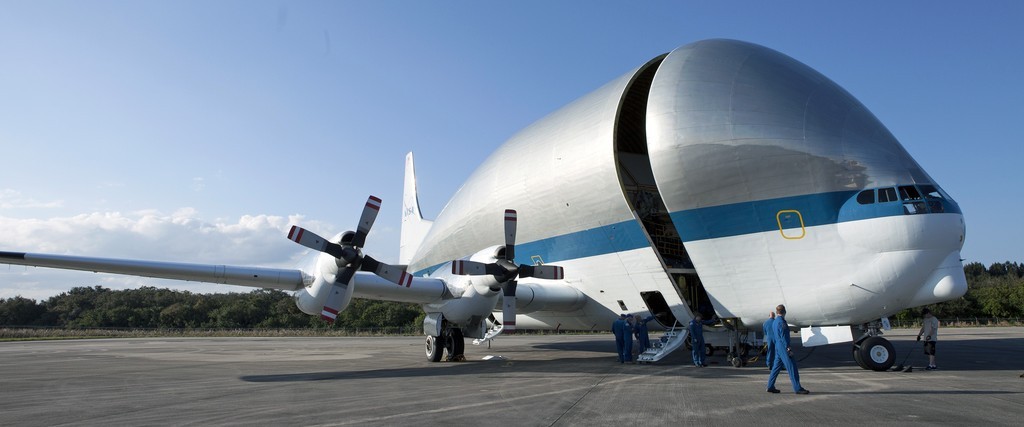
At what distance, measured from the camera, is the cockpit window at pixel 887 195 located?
1255cm

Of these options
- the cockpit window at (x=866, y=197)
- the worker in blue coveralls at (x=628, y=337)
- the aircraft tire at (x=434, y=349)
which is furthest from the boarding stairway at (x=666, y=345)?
the aircraft tire at (x=434, y=349)

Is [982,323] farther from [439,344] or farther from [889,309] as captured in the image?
[439,344]

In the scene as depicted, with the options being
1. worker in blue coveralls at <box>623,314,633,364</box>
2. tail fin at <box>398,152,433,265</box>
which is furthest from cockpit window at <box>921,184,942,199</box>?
tail fin at <box>398,152,433,265</box>

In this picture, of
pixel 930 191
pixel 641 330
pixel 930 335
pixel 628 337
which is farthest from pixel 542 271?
pixel 930 335

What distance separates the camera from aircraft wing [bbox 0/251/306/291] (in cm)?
1280

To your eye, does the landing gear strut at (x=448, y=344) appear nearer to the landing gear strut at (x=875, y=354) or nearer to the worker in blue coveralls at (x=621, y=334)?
the worker in blue coveralls at (x=621, y=334)

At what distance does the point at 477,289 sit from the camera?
49.9 feet

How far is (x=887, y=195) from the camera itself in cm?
1260

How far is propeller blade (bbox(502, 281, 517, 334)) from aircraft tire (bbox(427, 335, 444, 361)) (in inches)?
95.0

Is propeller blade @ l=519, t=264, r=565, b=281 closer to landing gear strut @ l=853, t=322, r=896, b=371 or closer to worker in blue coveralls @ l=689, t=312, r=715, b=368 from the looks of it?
worker in blue coveralls @ l=689, t=312, r=715, b=368

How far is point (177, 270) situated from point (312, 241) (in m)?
3.26

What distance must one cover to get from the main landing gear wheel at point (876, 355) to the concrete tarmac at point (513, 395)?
38cm

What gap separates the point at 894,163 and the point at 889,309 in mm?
3054

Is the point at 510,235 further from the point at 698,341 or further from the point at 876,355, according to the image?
the point at 876,355
